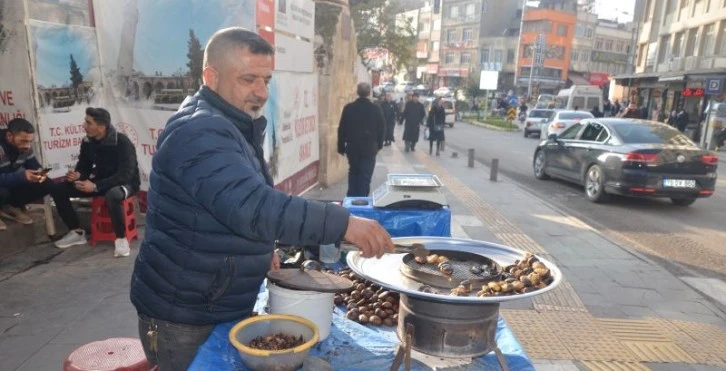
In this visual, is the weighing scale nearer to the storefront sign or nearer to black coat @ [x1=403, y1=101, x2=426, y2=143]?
black coat @ [x1=403, y1=101, x2=426, y2=143]

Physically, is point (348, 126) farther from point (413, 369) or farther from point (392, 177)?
point (413, 369)

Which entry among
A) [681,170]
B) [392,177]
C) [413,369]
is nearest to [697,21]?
[681,170]

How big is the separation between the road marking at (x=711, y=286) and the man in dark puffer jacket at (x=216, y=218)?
5.03 metres

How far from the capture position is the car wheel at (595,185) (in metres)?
9.41

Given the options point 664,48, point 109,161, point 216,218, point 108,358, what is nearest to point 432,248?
point 216,218

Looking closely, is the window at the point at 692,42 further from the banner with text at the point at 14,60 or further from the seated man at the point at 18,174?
the seated man at the point at 18,174

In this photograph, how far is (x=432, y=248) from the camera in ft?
8.58

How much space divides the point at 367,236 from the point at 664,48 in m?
39.6

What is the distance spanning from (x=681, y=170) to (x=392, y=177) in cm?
685

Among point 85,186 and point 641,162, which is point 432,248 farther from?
point 641,162

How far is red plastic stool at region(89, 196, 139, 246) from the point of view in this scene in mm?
5609

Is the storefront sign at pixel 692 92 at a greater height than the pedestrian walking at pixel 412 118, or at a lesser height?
greater

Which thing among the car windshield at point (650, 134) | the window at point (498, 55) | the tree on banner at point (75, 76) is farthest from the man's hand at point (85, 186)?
the window at point (498, 55)

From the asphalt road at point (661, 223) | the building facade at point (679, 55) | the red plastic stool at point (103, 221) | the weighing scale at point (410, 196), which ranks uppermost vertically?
the building facade at point (679, 55)
